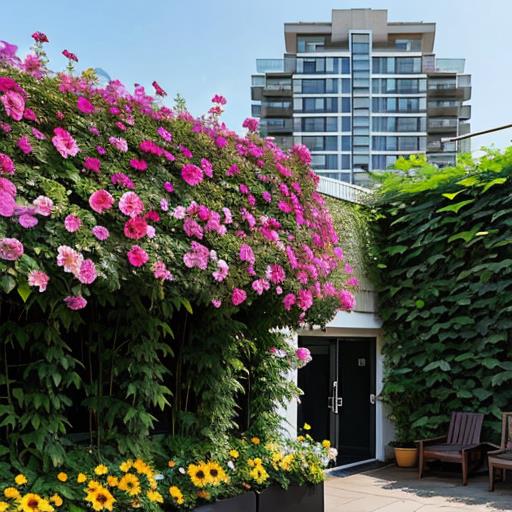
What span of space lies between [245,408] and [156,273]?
236 cm

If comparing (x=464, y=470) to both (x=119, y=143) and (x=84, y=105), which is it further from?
(x=84, y=105)

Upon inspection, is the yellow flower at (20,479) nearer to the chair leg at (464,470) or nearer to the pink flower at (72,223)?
the pink flower at (72,223)

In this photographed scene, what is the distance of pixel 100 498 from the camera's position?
3.54 m

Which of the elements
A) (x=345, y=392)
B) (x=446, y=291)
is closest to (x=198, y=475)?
(x=446, y=291)

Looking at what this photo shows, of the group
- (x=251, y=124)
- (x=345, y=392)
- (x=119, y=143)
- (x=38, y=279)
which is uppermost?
(x=251, y=124)

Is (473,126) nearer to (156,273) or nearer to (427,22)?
(427,22)

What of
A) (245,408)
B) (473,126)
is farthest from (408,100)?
(245,408)

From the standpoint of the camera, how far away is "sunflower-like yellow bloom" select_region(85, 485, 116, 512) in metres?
3.51

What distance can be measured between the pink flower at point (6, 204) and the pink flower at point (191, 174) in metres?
1.15

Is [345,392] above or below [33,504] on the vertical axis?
below

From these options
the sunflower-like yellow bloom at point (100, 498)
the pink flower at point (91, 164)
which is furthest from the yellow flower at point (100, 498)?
the pink flower at point (91, 164)

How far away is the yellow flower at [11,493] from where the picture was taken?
3.32 m

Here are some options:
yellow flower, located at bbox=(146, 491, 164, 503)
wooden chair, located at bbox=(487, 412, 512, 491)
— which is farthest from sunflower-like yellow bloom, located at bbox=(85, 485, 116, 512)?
wooden chair, located at bbox=(487, 412, 512, 491)

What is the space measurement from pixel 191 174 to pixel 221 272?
63 centimetres
